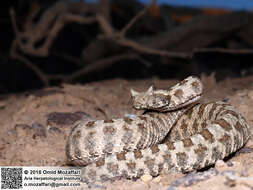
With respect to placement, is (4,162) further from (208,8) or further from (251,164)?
(208,8)

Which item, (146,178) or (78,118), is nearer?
(146,178)

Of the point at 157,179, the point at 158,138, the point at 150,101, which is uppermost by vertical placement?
the point at 150,101

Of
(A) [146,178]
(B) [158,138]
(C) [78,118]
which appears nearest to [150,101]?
(B) [158,138]

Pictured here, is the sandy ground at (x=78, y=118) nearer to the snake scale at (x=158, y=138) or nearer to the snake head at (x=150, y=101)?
the snake scale at (x=158, y=138)

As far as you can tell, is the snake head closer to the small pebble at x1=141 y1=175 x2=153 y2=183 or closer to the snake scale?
the snake scale

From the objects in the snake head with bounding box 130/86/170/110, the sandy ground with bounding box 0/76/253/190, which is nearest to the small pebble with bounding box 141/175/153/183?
the sandy ground with bounding box 0/76/253/190

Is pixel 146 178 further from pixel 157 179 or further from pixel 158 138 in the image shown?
pixel 158 138
